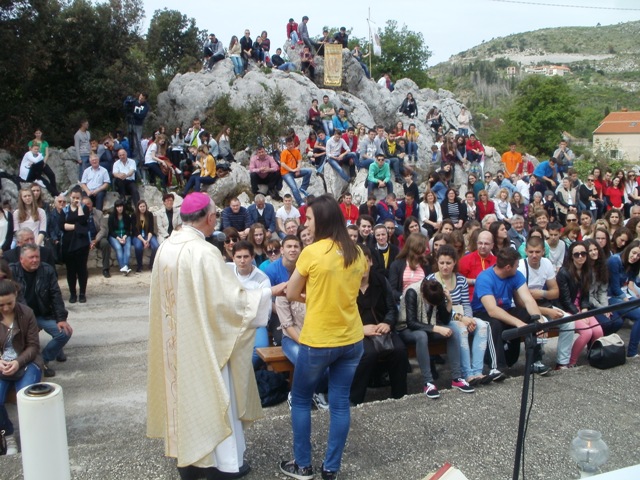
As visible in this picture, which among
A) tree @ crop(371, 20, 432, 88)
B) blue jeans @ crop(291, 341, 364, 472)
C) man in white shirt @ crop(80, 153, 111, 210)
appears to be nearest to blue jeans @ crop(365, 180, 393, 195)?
man in white shirt @ crop(80, 153, 111, 210)

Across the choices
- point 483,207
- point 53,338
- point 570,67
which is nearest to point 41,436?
point 53,338

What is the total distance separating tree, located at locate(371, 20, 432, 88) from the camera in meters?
50.3

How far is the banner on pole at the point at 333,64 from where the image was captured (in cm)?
2345

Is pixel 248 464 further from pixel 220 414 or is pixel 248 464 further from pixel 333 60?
pixel 333 60

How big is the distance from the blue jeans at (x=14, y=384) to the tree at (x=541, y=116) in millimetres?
55198

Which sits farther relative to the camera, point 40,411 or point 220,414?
point 220,414

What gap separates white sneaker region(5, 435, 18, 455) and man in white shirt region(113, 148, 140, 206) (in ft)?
25.7

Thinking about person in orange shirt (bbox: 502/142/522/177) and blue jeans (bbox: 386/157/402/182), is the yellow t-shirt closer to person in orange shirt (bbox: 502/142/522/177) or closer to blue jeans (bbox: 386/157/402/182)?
blue jeans (bbox: 386/157/402/182)

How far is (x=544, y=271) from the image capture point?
23.2 ft

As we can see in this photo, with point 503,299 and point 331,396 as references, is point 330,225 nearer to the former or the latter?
point 331,396

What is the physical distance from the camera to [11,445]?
4.80 m

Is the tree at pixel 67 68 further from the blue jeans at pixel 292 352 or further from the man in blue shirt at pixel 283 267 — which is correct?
the blue jeans at pixel 292 352

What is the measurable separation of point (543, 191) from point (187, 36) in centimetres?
1652

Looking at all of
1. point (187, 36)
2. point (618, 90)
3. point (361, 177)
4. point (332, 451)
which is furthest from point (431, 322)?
point (618, 90)
